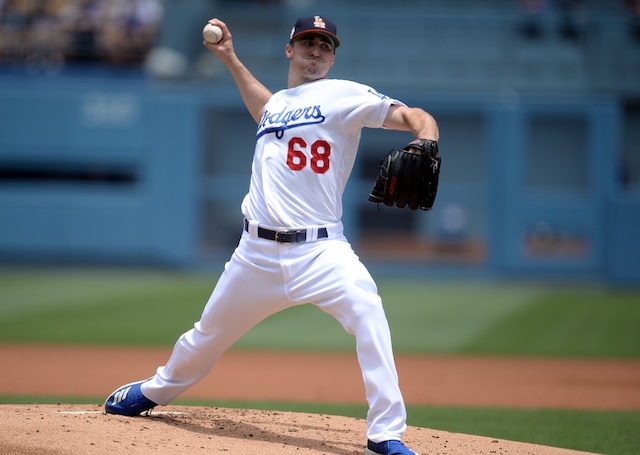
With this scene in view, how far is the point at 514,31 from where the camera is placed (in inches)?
701

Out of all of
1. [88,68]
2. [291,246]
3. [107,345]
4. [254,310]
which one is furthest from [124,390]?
[88,68]

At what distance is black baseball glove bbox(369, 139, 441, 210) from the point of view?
13.4ft

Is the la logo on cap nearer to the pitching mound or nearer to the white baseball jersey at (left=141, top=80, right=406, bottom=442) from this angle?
the white baseball jersey at (left=141, top=80, right=406, bottom=442)

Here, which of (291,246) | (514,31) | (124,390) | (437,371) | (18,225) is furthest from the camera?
(514,31)

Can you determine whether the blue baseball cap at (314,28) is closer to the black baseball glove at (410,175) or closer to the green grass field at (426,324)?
the black baseball glove at (410,175)

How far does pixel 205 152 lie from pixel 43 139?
287cm

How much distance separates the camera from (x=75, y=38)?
57.7 feet

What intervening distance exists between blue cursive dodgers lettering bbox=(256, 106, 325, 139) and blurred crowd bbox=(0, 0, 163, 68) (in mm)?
13719

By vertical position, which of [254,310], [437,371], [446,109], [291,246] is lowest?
[437,371]

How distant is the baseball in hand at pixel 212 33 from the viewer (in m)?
4.71

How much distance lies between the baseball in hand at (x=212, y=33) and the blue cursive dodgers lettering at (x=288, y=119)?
507 millimetres

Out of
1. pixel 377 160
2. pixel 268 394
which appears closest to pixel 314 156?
pixel 268 394

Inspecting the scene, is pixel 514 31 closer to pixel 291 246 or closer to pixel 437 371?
pixel 437 371

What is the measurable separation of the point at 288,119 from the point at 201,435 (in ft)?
5.16
